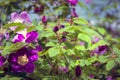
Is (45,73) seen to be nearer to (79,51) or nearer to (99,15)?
(79,51)

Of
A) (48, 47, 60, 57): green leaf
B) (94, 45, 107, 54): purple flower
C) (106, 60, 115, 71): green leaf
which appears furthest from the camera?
(94, 45, 107, 54): purple flower

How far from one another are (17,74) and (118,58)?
50 centimetres

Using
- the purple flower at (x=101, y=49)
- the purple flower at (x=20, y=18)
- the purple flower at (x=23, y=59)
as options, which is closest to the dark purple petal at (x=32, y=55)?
the purple flower at (x=23, y=59)

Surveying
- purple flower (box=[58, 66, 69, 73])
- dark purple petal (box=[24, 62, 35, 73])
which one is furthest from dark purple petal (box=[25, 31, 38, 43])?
purple flower (box=[58, 66, 69, 73])

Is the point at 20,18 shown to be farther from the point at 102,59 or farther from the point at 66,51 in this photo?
the point at 102,59

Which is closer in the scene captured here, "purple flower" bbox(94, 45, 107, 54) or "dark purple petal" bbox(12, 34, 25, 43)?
"dark purple petal" bbox(12, 34, 25, 43)

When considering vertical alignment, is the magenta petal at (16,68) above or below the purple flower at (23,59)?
below

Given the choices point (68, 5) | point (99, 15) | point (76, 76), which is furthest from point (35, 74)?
point (99, 15)

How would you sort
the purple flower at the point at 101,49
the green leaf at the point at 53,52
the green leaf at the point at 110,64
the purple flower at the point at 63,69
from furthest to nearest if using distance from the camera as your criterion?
1. the purple flower at the point at 101,49
2. the purple flower at the point at 63,69
3. the green leaf at the point at 110,64
4. the green leaf at the point at 53,52

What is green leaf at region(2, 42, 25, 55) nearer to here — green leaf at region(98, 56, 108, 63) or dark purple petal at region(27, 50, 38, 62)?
dark purple petal at region(27, 50, 38, 62)

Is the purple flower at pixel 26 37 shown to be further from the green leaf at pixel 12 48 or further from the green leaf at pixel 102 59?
the green leaf at pixel 102 59

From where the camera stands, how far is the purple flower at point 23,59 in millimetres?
1791

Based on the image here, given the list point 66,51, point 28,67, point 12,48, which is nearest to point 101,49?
point 66,51

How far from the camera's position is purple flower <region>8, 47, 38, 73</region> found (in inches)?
70.5
